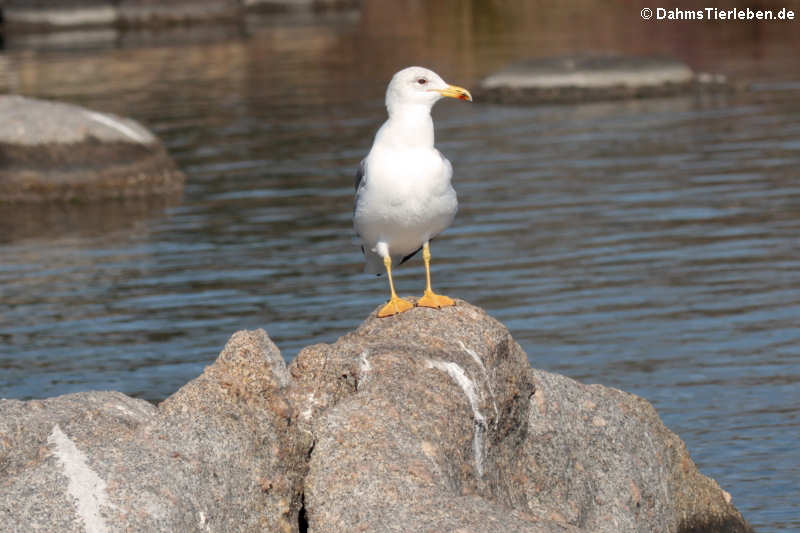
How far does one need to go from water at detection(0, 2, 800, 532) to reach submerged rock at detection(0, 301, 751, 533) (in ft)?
5.91

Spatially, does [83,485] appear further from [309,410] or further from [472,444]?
[472,444]

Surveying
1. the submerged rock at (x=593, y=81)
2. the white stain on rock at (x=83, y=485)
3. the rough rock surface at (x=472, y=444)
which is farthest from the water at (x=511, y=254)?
the white stain on rock at (x=83, y=485)

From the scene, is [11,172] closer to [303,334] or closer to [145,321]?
[145,321]

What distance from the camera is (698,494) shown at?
9695mm

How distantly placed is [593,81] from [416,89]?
2700 centimetres

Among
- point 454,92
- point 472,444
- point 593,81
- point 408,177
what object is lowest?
point 593,81

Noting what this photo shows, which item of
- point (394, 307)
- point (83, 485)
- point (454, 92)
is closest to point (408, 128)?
point (454, 92)

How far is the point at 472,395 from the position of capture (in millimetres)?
8148

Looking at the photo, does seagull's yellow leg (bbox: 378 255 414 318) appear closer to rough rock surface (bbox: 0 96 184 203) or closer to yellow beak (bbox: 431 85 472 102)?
yellow beak (bbox: 431 85 472 102)

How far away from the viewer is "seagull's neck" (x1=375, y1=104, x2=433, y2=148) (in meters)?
9.23

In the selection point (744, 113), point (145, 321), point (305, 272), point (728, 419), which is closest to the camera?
point (728, 419)

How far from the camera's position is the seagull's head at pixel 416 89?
9422 millimetres

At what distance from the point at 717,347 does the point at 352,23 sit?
52.6m

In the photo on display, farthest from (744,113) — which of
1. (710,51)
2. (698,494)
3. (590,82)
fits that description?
(698,494)
